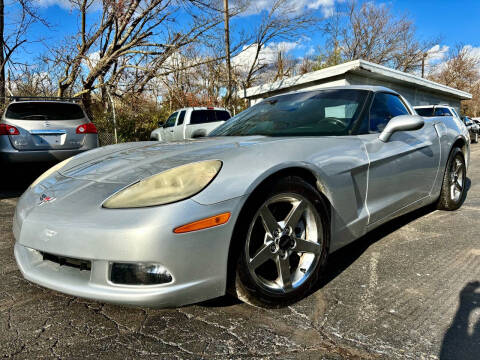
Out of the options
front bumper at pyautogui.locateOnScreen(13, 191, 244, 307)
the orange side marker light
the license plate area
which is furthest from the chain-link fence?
the orange side marker light

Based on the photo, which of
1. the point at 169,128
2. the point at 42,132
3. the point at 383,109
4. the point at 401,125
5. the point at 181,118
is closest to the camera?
the point at 401,125

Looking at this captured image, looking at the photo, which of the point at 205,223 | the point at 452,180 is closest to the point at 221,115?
the point at 452,180

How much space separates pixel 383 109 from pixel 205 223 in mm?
2137

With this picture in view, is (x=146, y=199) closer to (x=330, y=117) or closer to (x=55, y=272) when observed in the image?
(x=55, y=272)

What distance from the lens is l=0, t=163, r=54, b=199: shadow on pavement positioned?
18.1 feet

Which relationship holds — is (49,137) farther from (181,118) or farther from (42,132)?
(181,118)

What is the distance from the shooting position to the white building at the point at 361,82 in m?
11.9

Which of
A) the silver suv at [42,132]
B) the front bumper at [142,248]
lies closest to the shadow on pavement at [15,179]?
the silver suv at [42,132]

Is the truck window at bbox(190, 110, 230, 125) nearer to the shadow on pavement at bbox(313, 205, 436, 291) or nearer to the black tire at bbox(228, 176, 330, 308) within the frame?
the shadow on pavement at bbox(313, 205, 436, 291)

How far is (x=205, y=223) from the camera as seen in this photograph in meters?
1.55

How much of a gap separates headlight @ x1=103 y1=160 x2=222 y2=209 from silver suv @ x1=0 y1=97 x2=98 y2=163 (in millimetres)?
4846

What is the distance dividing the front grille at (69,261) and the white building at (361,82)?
9.08m

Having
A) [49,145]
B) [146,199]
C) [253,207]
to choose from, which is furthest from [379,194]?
[49,145]

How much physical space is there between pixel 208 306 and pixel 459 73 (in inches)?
1838
